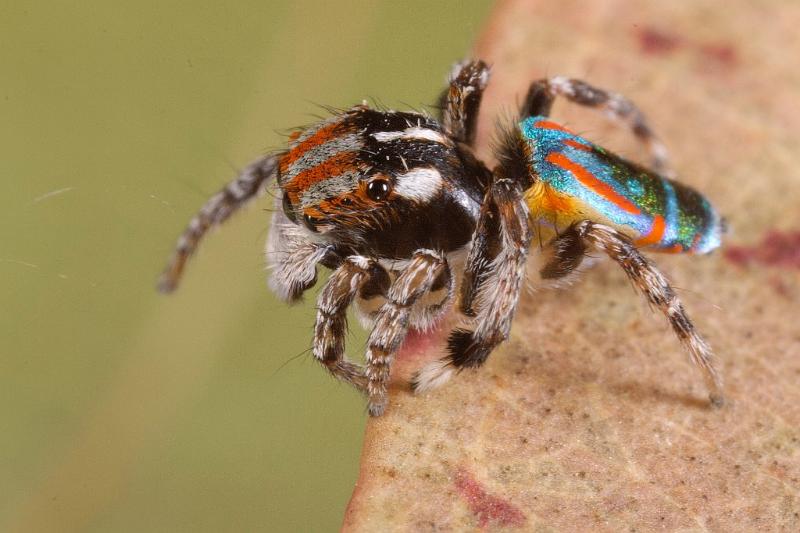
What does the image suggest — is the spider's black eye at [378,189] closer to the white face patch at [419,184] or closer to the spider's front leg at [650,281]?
the white face patch at [419,184]

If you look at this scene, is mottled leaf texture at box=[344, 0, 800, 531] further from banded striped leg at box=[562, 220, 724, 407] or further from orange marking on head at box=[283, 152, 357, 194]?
orange marking on head at box=[283, 152, 357, 194]

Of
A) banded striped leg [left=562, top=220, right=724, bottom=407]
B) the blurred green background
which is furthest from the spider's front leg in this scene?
the blurred green background

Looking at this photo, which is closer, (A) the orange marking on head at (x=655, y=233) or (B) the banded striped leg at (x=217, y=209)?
(A) the orange marking on head at (x=655, y=233)

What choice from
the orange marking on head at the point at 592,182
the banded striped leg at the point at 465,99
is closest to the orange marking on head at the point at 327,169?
the banded striped leg at the point at 465,99

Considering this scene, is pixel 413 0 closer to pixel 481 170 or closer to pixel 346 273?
pixel 481 170

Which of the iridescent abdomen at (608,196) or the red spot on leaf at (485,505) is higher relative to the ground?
the iridescent abdomen at (608,196)

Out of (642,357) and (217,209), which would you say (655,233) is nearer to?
(642,357)

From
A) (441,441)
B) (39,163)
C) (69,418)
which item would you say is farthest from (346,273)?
(39,163)
